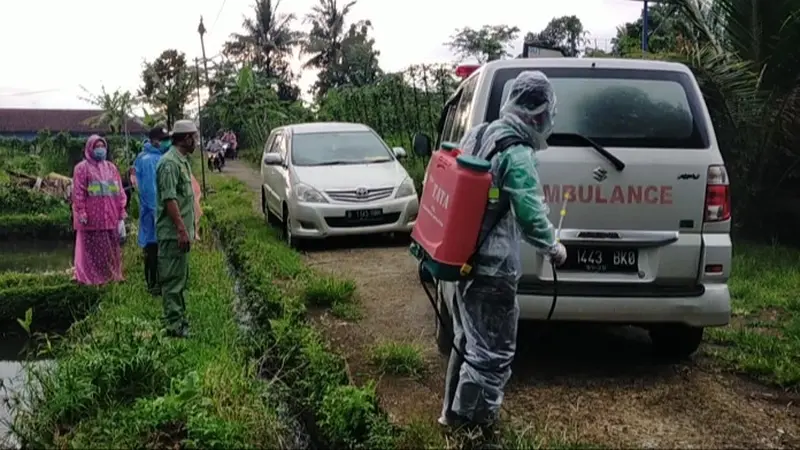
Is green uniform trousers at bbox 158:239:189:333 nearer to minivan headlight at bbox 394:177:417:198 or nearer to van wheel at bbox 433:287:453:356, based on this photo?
van wheel at bbox 433:287:453:356

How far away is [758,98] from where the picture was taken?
9422mm

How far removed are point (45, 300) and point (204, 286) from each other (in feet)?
8.69

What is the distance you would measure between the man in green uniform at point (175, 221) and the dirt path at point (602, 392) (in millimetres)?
1151

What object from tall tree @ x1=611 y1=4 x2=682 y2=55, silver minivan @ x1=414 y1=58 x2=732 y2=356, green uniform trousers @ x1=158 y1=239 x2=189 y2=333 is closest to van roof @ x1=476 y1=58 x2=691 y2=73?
silver minivan @ x1=414 y1=58 x2=732 y2=356

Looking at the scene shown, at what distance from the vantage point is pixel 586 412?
4293 mm

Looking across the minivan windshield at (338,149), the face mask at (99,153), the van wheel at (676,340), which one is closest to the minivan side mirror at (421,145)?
the van wheel at (676,340)

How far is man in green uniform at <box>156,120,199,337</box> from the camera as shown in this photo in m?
5.88

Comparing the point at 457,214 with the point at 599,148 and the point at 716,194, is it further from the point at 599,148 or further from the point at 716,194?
the point at 716,194

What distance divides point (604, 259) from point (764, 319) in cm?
Answer: 254

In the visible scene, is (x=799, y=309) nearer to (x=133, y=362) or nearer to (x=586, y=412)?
(x=586, y=412)

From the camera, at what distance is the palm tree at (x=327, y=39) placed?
46.9 meters

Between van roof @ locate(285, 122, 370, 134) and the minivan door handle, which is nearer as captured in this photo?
the minivan door handle

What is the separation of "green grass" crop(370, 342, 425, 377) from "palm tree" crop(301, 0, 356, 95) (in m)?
42.2

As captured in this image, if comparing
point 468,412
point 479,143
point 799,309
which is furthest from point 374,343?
point 799,309
